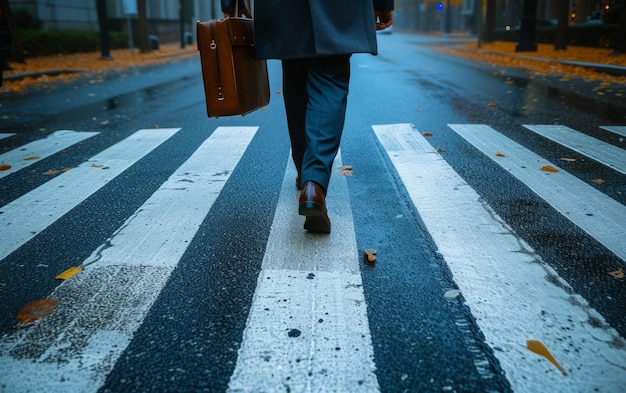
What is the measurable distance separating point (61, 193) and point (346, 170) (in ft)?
6.49

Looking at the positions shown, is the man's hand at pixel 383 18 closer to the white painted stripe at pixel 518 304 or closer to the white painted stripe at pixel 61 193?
the white painted stripe at pixel 518 304

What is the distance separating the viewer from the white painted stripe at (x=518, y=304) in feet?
5.42

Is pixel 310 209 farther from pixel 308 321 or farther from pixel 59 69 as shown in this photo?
pixel 59 69

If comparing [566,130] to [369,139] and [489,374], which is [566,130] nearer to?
[369,139]

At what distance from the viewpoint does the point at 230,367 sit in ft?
5.57

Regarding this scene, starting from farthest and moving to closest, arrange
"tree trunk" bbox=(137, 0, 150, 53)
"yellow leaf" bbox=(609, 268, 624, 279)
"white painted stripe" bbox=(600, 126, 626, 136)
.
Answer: "tree trunk" bbox=(137, 0, 150, 53) < "white painted stripe" bbox=(600, 126, 626, 136) < "yellow leaf" bbox=(609, 268, 624, 279)

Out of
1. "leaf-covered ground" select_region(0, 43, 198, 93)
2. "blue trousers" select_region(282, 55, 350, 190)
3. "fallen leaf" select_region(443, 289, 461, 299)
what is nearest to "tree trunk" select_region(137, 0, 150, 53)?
"leaf-covered ground" select_region(0, 43, 198, 93)

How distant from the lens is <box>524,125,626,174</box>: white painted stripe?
4.21m

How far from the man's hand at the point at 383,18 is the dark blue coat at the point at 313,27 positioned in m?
0.31

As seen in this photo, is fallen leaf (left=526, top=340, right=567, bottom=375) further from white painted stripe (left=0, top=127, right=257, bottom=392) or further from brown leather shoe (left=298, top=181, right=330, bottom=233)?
white painted stripe (left=0, top=127, right=257, bottom=392)

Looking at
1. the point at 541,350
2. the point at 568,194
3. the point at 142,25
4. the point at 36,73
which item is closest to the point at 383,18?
the point at 568,194

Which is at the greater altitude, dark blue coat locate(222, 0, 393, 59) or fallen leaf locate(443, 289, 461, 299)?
dark blue coat locate(222, 0, 393, 59)

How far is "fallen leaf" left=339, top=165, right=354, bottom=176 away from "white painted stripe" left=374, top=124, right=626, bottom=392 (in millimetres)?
641

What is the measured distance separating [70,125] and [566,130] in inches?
211
